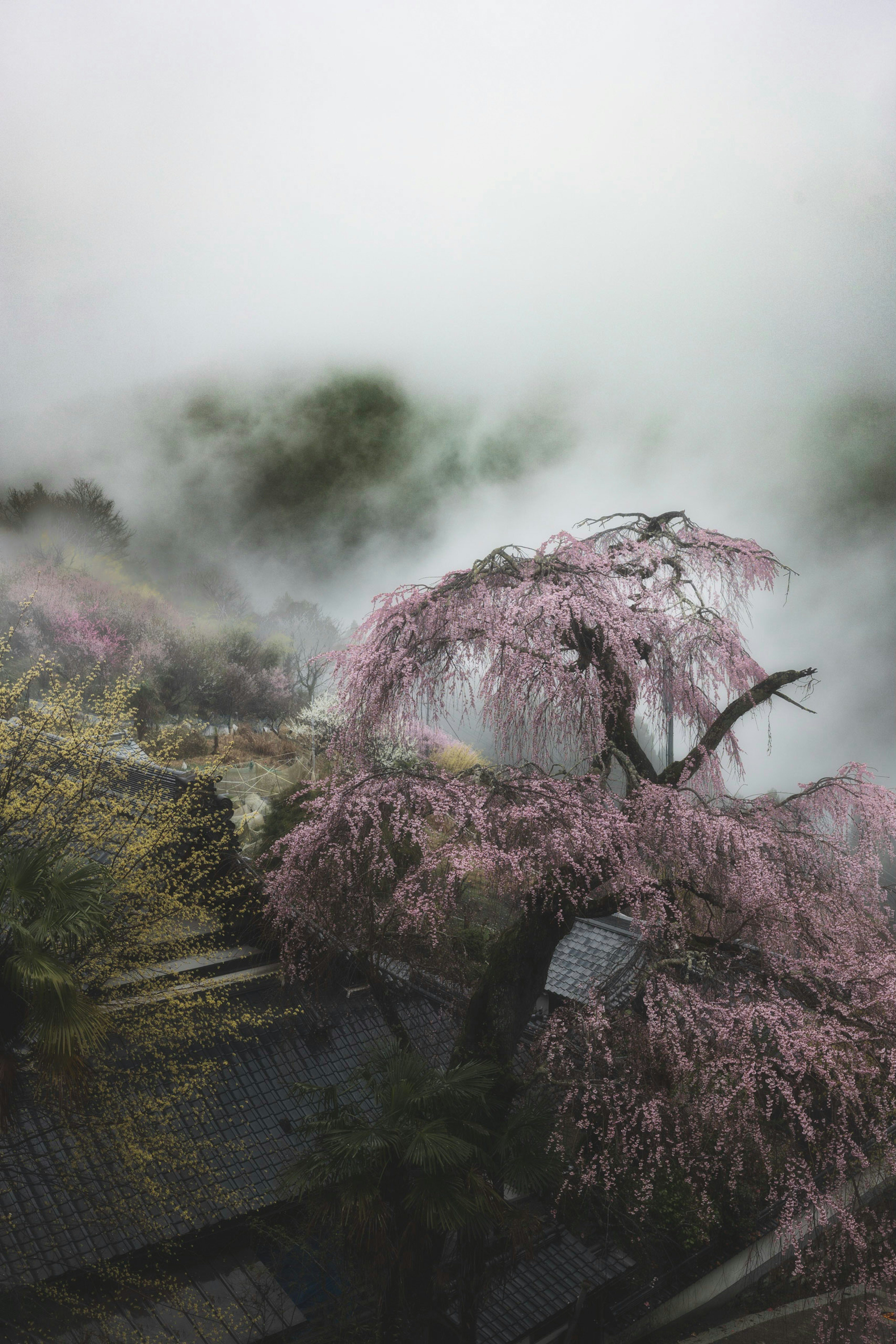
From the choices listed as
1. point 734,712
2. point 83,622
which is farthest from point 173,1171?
point 83,622

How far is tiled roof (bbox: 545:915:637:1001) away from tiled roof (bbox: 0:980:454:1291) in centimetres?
381

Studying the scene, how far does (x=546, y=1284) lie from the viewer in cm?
725

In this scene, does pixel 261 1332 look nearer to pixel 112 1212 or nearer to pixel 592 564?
pixel 112 1212

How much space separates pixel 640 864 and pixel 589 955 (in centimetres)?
584

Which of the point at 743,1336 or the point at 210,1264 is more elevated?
the point at 210,1264

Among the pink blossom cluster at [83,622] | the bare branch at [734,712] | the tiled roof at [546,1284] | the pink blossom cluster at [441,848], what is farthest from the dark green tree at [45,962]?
the pink blossom cluster at [83,622]

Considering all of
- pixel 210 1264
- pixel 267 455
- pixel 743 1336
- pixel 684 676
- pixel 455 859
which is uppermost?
pixel 267 455

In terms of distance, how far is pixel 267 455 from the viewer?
3222 centimetres

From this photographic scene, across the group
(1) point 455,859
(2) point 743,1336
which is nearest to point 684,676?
(1) point 455,859

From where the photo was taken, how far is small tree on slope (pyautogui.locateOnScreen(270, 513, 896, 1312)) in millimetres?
5781

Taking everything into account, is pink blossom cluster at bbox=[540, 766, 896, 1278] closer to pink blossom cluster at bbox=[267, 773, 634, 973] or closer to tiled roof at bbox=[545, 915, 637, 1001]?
pink blossom cluster at bbox=[267, 773, 634, 973]

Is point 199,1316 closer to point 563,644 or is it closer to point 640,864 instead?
point 640,864

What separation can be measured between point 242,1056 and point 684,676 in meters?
5.30

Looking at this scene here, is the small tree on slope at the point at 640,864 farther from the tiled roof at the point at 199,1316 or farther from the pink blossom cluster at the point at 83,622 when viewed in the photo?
the pink blossom cluster at the point at 83,622
